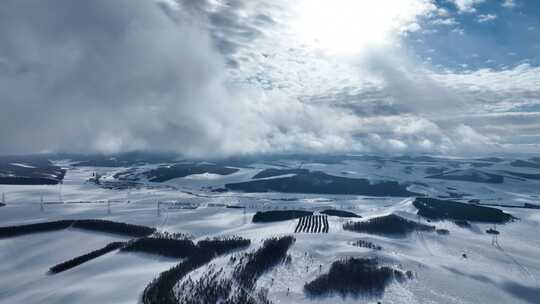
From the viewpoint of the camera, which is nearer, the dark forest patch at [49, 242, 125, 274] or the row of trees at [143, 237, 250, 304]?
the row of trees at [143, 237, 250, 304]

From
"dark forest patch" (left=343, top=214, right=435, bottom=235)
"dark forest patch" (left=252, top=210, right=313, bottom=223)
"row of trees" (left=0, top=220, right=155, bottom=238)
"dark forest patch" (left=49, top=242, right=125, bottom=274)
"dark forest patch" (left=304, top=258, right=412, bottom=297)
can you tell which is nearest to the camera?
"dark forest patch" (left=304, top=258, right=412, bottom=297)

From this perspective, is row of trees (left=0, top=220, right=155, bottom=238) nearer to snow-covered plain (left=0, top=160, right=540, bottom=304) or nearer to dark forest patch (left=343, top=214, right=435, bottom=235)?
snow-covered plain (left=0, top=160, right=540, bottom=304)

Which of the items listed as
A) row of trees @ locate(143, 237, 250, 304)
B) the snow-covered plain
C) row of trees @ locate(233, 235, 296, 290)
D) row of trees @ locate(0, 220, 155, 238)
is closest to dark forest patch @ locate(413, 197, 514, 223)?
the snow-covered plain

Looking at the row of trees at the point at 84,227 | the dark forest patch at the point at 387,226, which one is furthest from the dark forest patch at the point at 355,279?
the row of trees at the point at 84,227

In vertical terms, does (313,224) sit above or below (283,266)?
above

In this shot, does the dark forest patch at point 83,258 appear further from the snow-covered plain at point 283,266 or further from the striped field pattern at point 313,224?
the striped field pattern at point 313,224

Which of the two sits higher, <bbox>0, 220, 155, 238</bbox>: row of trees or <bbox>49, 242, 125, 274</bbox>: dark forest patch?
<bbox>0, 220, 155, 238</bbox>: row of trees

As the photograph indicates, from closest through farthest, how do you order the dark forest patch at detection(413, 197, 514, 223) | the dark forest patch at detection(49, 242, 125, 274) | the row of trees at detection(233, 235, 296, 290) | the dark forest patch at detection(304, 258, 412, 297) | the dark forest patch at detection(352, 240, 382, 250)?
the dark forest patch at detection(304, 258, 412, 297)
the row of trees at detection(233, 235, 296, 290)
the dark forest patch at detection(49, 242, 125, 274)
the dark forest patch at detection(352, 240, 382, 250)
the dark forest patch at detection(413, 197, 514, 223)

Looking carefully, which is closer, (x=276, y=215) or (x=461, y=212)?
(x=276, y=215)

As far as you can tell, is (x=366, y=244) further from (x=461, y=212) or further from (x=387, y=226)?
(x=461, y=212)

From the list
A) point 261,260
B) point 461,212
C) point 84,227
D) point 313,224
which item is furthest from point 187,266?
point 461,212

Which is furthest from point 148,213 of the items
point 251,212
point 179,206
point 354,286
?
point 354,286
